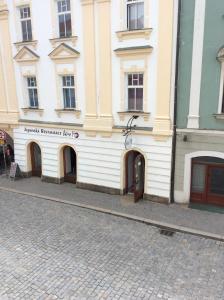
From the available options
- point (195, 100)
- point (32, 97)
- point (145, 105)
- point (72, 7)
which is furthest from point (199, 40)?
point (32, 97)

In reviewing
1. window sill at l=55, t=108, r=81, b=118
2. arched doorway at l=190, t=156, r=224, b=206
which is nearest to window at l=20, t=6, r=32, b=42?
Answer: window sill at l=55, t=108, r=81, b=118

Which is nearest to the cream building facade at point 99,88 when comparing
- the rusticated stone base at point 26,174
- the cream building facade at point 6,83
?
the cream building facade at point 6,83

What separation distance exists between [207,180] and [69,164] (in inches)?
280

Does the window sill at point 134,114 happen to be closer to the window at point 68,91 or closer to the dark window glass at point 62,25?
the window at point 68,91

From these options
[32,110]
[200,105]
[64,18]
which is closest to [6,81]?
[32,110]

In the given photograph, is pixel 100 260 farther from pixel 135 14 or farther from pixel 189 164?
pixel 135 14

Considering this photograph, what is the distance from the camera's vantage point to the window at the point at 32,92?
1441cm

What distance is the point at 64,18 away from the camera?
12734 mm

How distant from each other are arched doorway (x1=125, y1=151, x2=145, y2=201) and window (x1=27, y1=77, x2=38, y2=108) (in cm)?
569

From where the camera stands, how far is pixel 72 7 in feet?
39.9

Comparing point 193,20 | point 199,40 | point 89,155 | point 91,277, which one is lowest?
point 91,277

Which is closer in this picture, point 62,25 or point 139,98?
point 139,98

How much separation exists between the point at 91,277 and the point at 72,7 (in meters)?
10.5

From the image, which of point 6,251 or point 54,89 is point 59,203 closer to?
point 6,251
